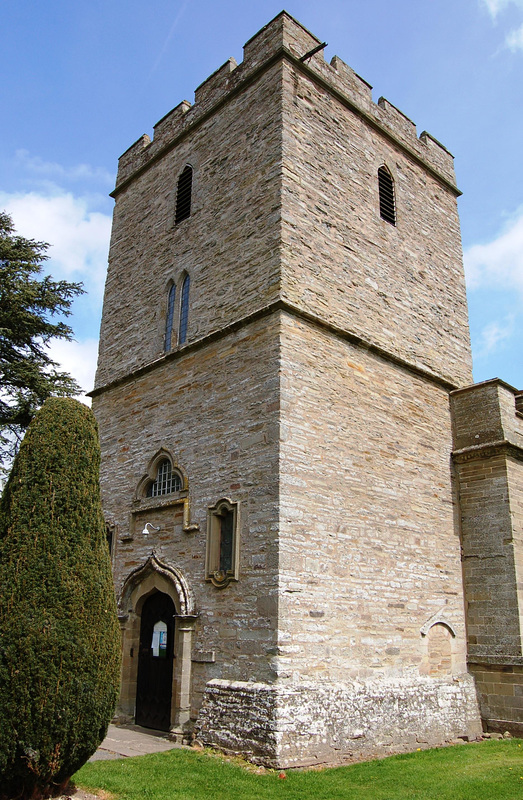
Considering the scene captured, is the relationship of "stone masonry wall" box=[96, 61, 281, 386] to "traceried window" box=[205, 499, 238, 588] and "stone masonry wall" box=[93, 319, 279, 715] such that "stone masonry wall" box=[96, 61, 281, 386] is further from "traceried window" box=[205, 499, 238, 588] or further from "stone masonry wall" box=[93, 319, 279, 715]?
"traceried window" box=[205, 499, 238, 588]

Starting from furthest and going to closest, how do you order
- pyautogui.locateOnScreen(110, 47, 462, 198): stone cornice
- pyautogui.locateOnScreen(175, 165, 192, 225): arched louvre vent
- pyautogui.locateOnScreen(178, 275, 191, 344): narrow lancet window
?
pyautogui.locateOnScreen(175, 165, 192, 225): arched louvre vent < pyautogui.locateOnScreen(178, 275, 191, 344): narrow lancet window < pyautogui.locateOnScreen(110, 47, 462, 198): stone cornice

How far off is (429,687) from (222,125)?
1141cm

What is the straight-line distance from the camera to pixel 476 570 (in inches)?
463

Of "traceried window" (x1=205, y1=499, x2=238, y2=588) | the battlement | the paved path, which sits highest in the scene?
the battlement

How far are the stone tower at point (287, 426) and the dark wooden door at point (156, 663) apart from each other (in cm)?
5

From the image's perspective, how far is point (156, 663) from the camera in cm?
1088

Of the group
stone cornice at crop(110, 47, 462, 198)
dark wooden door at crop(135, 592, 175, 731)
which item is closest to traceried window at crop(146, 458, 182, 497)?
dark wooden door at crop(135, 592, 175, 731)

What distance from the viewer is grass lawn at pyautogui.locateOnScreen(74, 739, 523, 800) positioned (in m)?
6.89

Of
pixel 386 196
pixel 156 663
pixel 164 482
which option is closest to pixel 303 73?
pixel 386 196

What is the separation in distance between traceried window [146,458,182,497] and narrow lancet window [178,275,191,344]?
2.56 metres

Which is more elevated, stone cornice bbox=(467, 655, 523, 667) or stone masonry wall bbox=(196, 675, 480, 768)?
stone cornice bbox=(467, 655, 523, 667)

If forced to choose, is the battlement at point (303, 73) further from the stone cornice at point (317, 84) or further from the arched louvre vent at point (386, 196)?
the arched louvre vent at point (386, 196)

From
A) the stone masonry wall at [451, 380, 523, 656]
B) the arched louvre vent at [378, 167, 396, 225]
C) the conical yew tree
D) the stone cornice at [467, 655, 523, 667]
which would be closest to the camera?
the conical yew tree

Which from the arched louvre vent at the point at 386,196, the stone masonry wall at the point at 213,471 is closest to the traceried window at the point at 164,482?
the stone masonry wall at the point at 213,471
